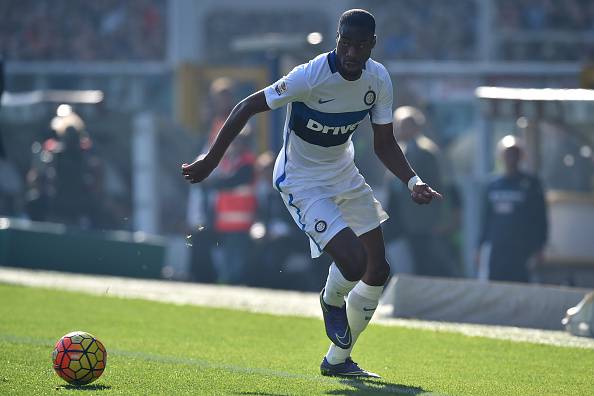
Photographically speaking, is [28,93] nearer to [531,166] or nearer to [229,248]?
[229,248]

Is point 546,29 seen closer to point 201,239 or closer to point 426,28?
point 426,28

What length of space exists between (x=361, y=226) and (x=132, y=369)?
1.62 metres

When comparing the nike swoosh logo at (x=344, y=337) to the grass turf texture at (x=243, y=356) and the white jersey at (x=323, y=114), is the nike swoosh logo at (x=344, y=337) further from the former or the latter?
the white jersey at (x=323, y=114)

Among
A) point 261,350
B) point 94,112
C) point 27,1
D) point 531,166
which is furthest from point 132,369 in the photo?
point 27,1

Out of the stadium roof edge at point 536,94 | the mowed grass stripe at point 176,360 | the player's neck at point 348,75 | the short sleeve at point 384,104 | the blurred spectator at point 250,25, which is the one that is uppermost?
the player's neck at point 348,75

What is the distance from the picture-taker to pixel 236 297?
13.6 meters

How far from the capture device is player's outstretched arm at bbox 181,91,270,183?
7.88 m

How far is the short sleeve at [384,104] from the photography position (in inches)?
322

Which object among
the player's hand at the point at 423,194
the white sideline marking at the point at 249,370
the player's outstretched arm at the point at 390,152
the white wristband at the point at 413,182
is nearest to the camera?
the white sideline marking at the point at 249,370

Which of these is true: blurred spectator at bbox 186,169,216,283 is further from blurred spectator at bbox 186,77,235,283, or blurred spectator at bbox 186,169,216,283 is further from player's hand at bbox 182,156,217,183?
player's hand at bbox 182,156,217,183

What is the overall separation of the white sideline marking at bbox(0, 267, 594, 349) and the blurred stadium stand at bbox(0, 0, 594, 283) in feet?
3.67

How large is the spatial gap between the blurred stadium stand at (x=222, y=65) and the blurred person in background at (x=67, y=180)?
0.60 meters

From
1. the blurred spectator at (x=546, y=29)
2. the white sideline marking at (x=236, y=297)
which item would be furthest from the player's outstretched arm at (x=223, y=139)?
the blurred spectator at (x=546, y=29)

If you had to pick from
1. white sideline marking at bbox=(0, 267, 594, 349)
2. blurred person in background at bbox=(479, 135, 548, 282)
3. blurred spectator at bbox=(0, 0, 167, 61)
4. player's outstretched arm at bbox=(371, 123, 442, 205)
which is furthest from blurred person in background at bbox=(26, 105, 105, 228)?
player's outstretched arm at bbox=(371, 123, 442, 205)
